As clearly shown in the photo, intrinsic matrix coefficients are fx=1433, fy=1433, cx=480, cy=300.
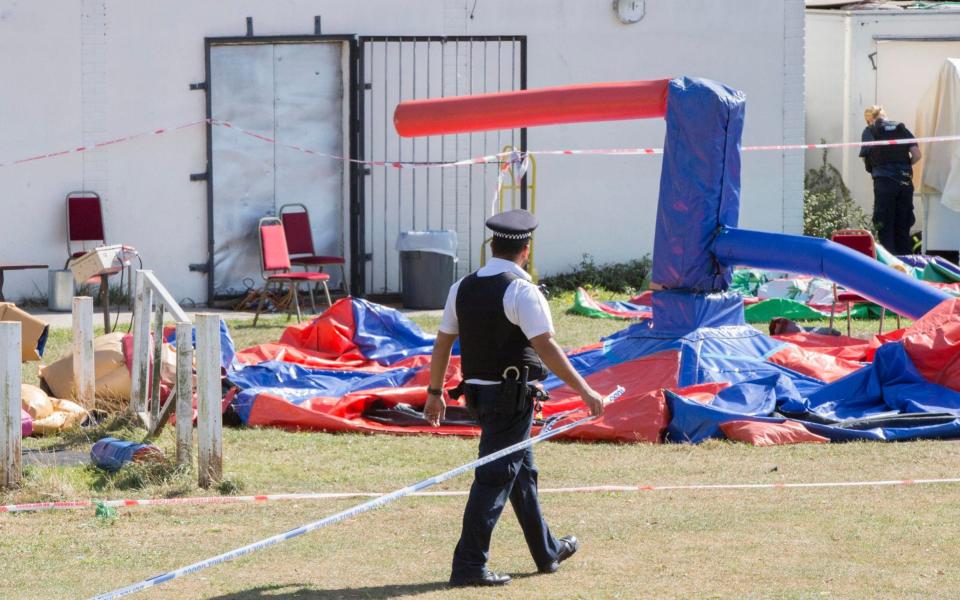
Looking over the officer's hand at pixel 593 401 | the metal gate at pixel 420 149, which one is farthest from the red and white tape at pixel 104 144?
the officer's hand at pixel 593 401

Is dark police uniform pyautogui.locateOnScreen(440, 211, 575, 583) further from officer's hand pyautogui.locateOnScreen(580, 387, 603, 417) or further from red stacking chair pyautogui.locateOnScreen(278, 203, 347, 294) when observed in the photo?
red stacking chair pyautogui.locateOnScreen(278, 203, 347, 294)

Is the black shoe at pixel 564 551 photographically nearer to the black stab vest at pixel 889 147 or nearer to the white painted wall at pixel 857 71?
the black stab vest at pixel 889 147

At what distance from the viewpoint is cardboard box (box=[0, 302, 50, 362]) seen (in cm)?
1125

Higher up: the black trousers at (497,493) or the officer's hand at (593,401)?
the officer's hand at (593,401)

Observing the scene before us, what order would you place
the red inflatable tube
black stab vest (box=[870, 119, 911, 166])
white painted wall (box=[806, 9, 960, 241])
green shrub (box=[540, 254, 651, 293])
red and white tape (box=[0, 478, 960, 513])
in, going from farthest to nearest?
white painted wall (box=[806, 9, 960, 241]) → black stab vest (box=[870, 119, 911, 166]) → green shrub (box=[540, 254, 651, 293]) → the red inflatable tube → red and white tape (box=[0, 478, 960, 513])

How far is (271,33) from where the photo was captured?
1497 centimetres

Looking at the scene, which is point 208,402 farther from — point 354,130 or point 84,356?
point 354,130

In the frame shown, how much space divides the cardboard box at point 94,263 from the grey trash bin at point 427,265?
4.32m

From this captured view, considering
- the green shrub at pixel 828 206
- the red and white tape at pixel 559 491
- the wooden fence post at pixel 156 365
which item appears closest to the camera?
the red and white tape at pixel 559 491

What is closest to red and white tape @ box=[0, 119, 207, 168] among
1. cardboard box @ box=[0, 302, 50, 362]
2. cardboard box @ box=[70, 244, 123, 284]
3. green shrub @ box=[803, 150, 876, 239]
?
cardboard box @ box=[0, 302, 50, 362]

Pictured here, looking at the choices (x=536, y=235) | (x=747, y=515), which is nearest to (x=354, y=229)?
(x=536, y=235)

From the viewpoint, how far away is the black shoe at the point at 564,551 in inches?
221

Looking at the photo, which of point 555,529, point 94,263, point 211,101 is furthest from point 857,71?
point 555,529

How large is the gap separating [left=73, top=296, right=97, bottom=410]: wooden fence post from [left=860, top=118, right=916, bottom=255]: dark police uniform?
401 inches
